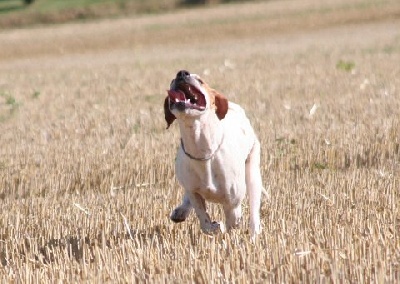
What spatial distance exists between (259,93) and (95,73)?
7.87 metres

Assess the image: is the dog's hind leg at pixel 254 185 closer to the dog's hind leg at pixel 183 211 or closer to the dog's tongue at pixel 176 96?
the dog's hind leg at pixel 183 211

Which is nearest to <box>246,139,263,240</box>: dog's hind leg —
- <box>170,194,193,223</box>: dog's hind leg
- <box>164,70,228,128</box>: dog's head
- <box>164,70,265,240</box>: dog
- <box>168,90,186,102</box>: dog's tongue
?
<box>164,70,265,240</box>: dog

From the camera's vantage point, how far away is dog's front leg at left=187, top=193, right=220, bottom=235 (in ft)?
22.2

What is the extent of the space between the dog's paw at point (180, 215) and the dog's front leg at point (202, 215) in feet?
0.73

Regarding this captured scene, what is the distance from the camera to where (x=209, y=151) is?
649cm

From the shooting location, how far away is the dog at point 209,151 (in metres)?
6.20

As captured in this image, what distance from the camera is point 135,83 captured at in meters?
19.6

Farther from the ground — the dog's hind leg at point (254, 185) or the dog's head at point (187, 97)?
the dog's head at point (187, 97)

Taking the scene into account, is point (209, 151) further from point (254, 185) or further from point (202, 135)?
point (254, 185)

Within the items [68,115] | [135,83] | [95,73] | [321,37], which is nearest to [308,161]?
[68,115]

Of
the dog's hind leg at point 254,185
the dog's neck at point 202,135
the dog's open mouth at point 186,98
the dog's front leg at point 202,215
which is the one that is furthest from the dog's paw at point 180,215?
the dog's open mouth at point 186,98

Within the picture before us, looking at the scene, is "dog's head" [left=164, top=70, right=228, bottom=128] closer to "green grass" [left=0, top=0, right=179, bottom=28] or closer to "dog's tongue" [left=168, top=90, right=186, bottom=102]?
"dog's tongue" [left=168, top=90, right=186, bottom=102]

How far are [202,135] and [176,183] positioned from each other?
2892 millimetres

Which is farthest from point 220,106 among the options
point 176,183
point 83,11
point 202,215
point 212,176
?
point 83,11
